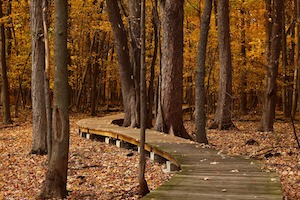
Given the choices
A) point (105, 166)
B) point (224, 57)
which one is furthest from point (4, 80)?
Result: point (105, 166)

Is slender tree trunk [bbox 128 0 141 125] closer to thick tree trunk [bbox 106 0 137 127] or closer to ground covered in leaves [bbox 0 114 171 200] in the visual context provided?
thick tree trunk [bbox 106 0 137 127]

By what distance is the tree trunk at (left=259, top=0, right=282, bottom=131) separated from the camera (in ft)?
50.9

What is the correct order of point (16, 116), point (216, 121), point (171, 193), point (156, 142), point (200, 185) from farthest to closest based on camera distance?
point (16, 116), point (216, 121), point (156, 142), point (200, 185), point (171, 193)

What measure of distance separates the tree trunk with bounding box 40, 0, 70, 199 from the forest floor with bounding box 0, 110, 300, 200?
1.41 ft

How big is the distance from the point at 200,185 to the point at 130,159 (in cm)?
560

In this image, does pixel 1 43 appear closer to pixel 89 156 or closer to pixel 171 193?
pixel 89 156

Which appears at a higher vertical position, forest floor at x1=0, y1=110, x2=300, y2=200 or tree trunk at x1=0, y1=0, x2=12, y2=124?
tree trunk at x1=0, y1=0, x2=12, y2=124

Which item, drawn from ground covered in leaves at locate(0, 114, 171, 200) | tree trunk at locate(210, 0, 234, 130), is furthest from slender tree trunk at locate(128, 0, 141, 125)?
tree trunk at locate(210, 0, 234, 130)

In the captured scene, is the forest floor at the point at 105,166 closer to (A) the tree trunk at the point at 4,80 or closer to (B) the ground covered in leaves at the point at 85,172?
(B) the ground covered in leaves at the point at 85,172

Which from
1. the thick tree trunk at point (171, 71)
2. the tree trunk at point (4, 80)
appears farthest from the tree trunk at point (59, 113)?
the tree trunk at point (4, 80)

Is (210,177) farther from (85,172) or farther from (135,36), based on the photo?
Answer: (135,36)

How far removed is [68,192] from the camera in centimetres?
782

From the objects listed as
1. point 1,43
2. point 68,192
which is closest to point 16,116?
point 1,43

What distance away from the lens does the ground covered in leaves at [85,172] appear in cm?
795
